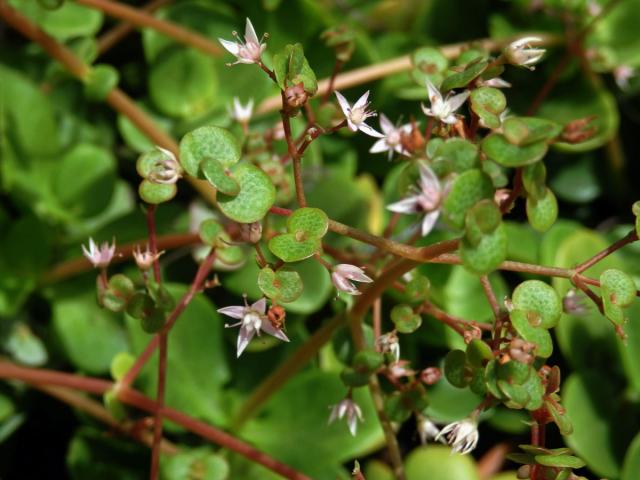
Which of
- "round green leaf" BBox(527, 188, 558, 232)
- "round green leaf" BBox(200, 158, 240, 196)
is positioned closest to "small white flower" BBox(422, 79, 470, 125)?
"round green leaf" BBox(527, 188, 558, 232)

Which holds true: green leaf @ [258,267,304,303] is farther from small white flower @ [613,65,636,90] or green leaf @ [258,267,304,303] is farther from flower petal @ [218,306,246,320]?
small white flower @ [613,65,636,90]

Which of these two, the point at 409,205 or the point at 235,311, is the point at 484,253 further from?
the point at 235,311

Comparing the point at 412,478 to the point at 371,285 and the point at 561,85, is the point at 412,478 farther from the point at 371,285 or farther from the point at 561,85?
the point at 561,85

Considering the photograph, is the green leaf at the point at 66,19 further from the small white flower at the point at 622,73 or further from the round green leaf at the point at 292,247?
the small white flower at the point at 622,73

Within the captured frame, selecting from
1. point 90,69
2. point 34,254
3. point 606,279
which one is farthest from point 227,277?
point 606,279

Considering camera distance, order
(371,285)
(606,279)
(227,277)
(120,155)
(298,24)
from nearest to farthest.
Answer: (606,279), (371,285), (227,277), (298,24), (120,155)

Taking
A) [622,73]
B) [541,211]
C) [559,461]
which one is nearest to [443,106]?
[541,211]
